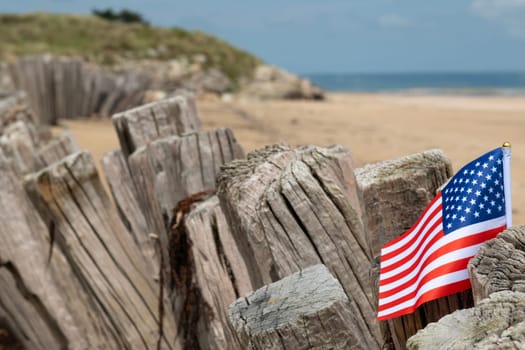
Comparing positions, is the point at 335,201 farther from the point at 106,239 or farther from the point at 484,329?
the point at 106,239

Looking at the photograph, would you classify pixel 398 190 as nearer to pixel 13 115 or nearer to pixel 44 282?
pixel 44 282

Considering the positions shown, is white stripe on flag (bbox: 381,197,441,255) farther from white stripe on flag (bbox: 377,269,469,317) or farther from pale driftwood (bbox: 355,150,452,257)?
white stripe on flag (bbox: 377,269,469,317)

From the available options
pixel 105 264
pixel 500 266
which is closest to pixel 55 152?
pixel 105 264

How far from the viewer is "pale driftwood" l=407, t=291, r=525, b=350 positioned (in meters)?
1.15

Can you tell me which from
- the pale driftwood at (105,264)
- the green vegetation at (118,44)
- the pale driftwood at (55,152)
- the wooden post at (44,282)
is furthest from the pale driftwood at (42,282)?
the green vegetation at (118,44)

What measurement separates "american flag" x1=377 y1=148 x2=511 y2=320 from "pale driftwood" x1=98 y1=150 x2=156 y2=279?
1.44 m

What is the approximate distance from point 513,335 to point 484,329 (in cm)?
8

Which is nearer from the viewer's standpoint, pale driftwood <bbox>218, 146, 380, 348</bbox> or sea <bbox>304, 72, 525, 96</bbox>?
pale driftwood <bbox>218, 146, 380, 348</bbox>

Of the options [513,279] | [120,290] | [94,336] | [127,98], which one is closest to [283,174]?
[513,279]

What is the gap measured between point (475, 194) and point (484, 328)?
54 cm

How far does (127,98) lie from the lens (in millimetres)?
13344

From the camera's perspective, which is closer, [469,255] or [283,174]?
[469,255]

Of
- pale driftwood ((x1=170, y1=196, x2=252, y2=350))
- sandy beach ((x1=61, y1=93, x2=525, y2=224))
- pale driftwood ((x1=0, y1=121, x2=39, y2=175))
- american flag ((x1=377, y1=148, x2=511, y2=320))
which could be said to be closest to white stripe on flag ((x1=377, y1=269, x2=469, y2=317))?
american flag ((x1=377, y1=148, x2=511, y2=320))

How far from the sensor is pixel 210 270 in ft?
8.09
